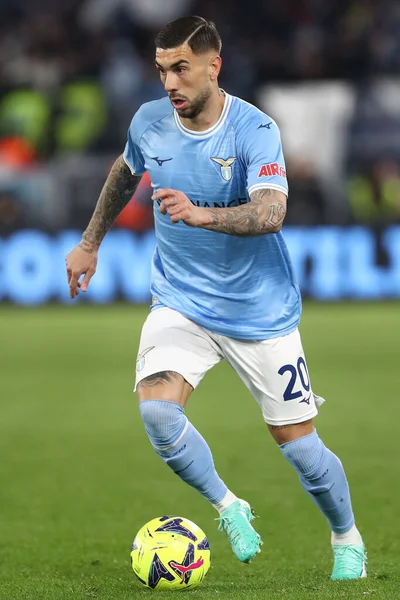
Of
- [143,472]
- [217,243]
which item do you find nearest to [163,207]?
[217,243]

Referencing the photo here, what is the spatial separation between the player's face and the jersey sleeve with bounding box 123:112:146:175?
0.37 meters

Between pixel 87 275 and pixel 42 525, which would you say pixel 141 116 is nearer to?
pixel 87 275

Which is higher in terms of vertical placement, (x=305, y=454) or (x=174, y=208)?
(x=174, y=208)

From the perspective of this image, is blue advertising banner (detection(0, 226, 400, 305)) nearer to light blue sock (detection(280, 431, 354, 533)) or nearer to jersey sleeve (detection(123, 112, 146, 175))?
jersey sleeve (detection(123, 112, 146, 175))

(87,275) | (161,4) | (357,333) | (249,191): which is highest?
(161,4)

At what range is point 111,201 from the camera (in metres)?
5.56

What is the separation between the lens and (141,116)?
17.3ft

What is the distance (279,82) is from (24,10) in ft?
18.1

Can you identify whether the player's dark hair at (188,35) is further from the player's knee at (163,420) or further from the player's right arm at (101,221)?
the player's knee at (163,420)

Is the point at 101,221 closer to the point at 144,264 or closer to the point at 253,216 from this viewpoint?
the point at 253,216

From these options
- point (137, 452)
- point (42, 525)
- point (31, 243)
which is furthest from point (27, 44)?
point (42, 525)

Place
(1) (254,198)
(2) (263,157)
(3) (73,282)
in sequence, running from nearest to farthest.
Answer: (1) (254,198) → (2) (263,157) → (3) (73,282)

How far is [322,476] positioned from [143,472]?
289cm

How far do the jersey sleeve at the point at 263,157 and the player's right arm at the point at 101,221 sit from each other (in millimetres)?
749
